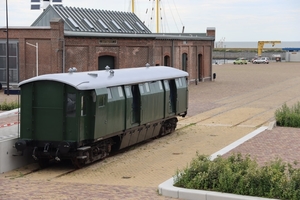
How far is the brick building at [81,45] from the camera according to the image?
39.0 meters

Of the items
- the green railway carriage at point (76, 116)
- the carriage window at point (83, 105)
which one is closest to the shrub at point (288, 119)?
the green railway carriage at point (76, 116)

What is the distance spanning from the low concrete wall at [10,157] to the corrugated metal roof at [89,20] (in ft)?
79.5

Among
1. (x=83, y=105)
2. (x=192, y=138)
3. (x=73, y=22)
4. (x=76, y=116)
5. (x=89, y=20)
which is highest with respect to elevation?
(x=89, y=20)

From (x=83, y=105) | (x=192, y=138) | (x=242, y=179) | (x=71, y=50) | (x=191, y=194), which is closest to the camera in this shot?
(x=242, y=179)

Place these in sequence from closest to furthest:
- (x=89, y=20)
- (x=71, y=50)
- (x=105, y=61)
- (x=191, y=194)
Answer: (x=191, y=194) < (x=71, y=50) < (x=105, y=61) < (x=89, y=20)

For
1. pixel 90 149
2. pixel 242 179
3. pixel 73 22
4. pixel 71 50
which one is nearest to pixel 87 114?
pixel 90 149

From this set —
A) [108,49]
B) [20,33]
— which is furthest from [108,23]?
[20,33]

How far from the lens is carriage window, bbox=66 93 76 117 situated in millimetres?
17409

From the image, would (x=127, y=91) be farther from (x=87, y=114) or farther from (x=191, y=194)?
(x=191, y=194)

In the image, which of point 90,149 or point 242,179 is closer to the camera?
point 242,179

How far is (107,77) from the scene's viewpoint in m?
19.6

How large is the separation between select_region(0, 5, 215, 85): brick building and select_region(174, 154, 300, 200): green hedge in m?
25.7

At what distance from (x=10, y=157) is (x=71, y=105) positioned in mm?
2348

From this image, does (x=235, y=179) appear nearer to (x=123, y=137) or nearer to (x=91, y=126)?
(x=91, y=126)
